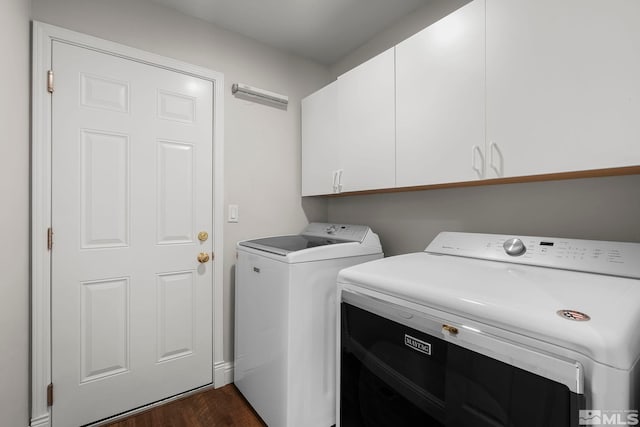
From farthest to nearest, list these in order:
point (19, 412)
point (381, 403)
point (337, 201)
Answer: point (337, 201), point (19, 412), point (381, 403)

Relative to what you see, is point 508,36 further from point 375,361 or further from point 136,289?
point 136,289

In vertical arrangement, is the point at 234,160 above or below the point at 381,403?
above

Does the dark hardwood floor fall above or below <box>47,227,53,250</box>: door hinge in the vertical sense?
below

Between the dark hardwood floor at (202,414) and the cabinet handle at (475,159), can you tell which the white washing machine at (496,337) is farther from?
the dark hardwood floor at (202,414)

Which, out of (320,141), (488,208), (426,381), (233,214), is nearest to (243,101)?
(320,141)

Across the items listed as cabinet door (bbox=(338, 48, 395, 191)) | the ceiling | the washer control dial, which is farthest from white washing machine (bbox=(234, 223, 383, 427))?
the ceiling

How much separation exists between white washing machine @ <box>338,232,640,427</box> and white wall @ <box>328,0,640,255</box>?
14cm

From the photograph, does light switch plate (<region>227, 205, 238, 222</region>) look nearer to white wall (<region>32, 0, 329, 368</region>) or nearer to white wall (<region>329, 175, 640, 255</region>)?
white wall (<region>32, 0, 329, 368</region>)

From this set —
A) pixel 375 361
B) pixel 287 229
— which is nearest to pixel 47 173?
pixel 287 229

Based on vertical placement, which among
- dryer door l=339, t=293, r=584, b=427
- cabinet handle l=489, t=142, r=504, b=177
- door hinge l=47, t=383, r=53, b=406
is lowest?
door hinge l=47, t=383, r=53, b=406

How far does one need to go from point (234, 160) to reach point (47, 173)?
38.9 inches

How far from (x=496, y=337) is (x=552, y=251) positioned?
24.9 inches

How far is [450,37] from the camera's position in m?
1.30

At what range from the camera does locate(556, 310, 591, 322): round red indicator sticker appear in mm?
649
